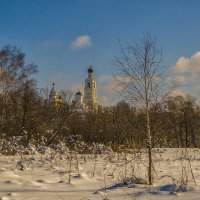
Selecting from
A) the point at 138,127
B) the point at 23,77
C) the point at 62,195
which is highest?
the point at 23,77

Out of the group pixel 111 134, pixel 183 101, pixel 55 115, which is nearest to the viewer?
pixel 55 115

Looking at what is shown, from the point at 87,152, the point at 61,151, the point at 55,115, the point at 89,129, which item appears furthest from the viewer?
the point at 89,129

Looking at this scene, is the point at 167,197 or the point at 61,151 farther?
the point at 61,151

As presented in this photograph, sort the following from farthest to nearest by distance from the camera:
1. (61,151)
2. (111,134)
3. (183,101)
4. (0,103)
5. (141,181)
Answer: (183,101) → (111,134) → (0,103) → (61,151) → (141,181)

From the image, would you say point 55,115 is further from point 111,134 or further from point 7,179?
point 7,179

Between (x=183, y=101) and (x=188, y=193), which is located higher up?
(x=183, y=101)

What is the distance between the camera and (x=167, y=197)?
13.8 feet

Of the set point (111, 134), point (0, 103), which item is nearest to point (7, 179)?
point (0, 103)

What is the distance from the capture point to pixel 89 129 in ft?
117

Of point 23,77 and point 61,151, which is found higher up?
point 23,77

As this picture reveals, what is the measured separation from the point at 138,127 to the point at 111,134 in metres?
24.9

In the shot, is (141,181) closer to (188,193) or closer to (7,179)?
(188,193)

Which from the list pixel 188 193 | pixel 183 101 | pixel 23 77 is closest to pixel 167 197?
pixel 188 193

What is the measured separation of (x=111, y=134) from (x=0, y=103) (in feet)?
39.5
